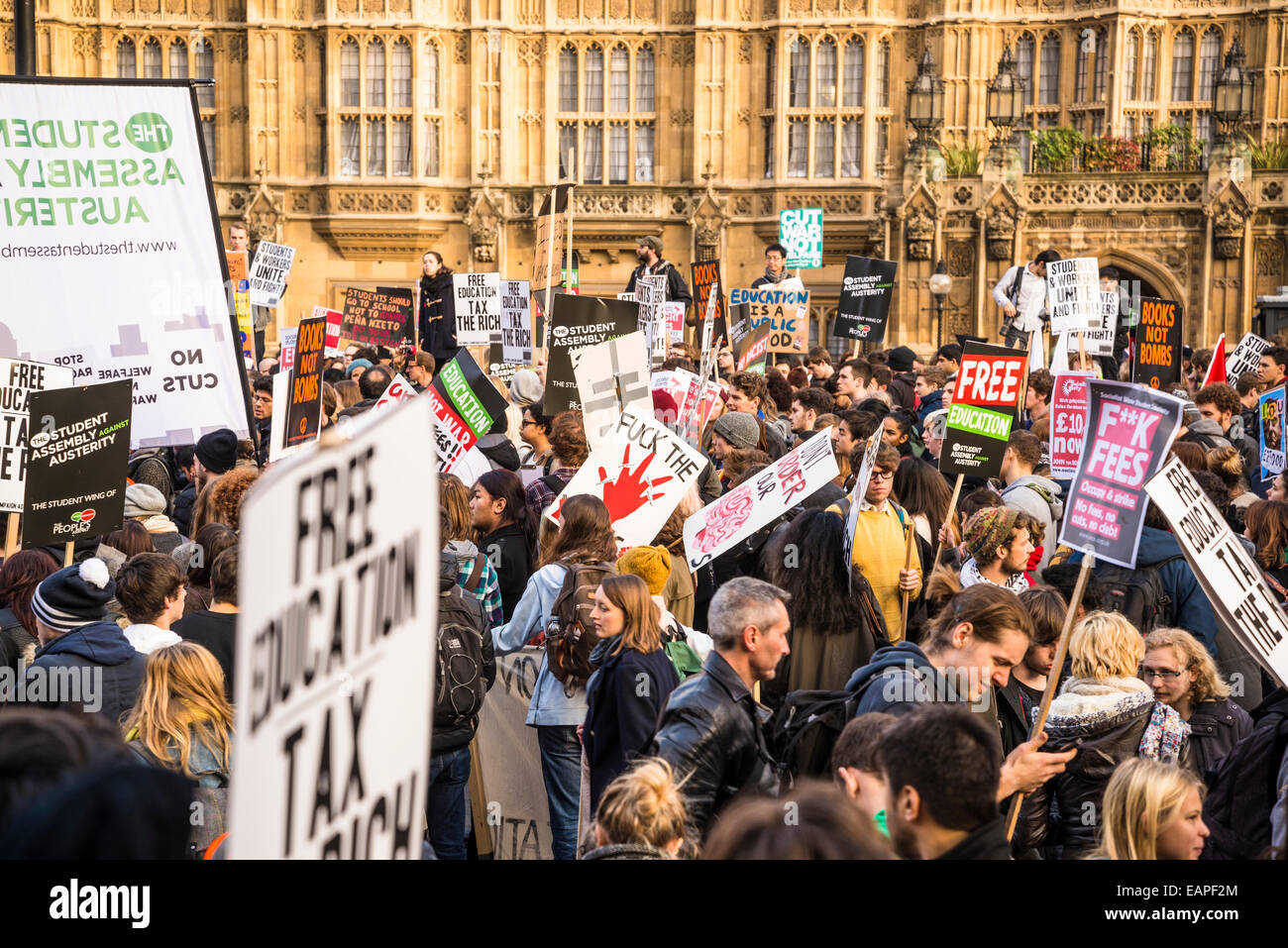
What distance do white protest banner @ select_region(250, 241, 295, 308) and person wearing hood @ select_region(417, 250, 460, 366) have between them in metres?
1.47

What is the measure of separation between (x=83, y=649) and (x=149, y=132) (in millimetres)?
2446

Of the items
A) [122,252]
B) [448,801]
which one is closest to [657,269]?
[122,252]

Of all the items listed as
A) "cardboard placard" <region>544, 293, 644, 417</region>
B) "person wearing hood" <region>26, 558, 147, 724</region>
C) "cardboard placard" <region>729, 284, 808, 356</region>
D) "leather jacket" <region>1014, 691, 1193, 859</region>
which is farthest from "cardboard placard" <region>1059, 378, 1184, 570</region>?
"cardboard placard" <region>729, 284, 808, 356</region>

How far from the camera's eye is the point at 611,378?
320 inches

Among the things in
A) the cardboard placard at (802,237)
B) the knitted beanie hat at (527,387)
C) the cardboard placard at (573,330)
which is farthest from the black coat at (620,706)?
the cardboard placard at (802,237)

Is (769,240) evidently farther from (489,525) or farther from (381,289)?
(489,525)

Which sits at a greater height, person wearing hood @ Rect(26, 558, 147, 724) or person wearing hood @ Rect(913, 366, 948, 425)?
person wearing hood @ Rect(913, 366, 948, 425)

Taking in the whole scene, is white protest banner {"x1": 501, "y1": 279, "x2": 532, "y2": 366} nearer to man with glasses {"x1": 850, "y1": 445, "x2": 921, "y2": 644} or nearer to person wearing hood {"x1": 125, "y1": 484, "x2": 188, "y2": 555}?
person wearing hood {"x1": 125, "y1": 484, "x2": 188, "y2": 555}

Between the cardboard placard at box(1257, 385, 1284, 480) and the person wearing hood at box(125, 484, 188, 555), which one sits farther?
the cardboard placard at box(1257, 385, 1284, 480)

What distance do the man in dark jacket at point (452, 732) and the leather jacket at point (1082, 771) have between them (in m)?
1.88

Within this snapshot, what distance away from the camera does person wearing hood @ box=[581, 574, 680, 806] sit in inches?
194

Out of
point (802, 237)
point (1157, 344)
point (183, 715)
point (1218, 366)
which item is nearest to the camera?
point (183, 715)

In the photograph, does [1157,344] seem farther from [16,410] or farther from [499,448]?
[16,410]

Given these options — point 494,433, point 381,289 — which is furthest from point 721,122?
point 494,433
